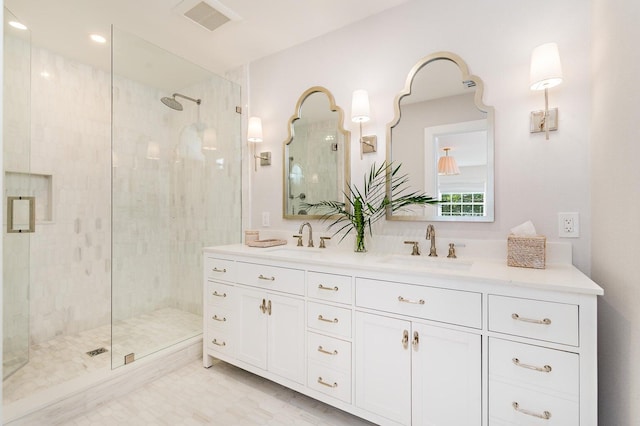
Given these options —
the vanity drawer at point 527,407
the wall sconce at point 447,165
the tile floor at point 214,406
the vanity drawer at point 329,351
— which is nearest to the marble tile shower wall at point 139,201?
the tile floor at point 214,406

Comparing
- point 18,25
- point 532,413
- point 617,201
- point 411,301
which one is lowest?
point 532,413

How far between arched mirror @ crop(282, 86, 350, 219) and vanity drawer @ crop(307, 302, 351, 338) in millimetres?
865

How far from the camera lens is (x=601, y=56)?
4.60ft

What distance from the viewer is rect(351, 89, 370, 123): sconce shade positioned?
2096 millimetres

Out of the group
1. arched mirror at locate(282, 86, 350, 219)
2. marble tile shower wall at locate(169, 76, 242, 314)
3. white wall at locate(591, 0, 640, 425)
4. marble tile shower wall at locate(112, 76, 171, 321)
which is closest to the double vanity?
white wall at locate(591, 0, 640, 425)

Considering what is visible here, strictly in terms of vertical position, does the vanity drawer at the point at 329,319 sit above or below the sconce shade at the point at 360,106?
below

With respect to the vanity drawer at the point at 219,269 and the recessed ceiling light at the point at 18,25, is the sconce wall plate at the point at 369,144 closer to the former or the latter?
the vanity drawer at the point at 219,269

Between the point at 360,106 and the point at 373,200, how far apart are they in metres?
0.65

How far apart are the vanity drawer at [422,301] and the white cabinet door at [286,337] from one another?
440mm

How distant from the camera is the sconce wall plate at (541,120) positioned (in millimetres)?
1604

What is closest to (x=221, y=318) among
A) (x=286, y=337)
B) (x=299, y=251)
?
(x=286, y=337)

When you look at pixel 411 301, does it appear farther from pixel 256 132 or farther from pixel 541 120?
pixel 256 132

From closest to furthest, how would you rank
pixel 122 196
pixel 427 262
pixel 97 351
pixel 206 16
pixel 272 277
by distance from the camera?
pixel 427 262 → pixel 272 277 → pixel 206 16 → pixel 97 351 → pixel 122 196

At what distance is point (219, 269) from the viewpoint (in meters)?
2.25
